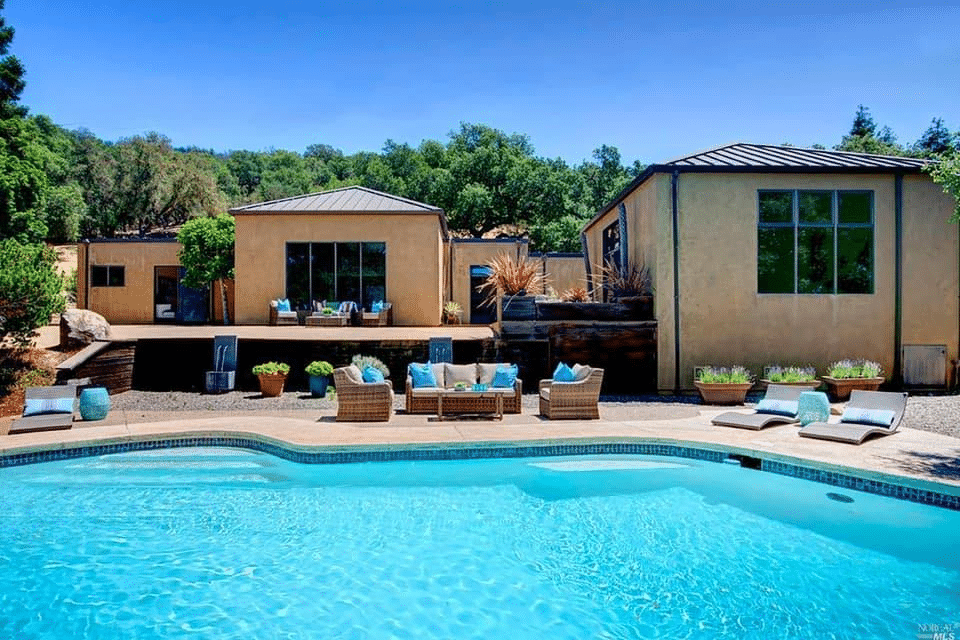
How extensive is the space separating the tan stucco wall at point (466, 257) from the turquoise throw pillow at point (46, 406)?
12179mm

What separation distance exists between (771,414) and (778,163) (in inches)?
206

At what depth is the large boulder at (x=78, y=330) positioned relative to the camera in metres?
11.2

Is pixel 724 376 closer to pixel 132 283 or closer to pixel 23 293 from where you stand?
pixel 23 293

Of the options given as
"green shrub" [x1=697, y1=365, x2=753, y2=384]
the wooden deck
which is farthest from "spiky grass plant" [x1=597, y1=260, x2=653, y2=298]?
the wooden deck

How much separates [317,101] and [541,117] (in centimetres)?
904

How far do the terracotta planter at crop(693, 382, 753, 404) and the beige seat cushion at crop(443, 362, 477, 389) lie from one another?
3893mm

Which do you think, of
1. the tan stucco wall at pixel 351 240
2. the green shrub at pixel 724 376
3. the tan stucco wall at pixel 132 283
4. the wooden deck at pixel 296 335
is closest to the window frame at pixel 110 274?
the tan stucco wall at pixel 132 283

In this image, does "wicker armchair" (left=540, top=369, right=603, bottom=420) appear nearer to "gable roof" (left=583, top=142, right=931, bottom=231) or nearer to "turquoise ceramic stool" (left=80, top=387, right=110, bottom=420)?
"gable roof" (left=583, top=142, right=931, bottom=231)

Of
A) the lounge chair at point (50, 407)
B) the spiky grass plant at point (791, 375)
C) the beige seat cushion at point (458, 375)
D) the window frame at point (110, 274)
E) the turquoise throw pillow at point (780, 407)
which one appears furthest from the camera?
the window frame at point (110, 274)

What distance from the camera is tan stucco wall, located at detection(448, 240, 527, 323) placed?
19.7 metres

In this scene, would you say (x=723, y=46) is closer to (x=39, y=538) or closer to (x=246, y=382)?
(x=246, y=382)

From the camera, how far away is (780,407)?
27.6 ft

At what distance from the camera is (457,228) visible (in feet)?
105

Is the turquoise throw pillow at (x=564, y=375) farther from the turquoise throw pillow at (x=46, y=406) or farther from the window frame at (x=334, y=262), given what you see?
the window frame at (x=334, y=262)
